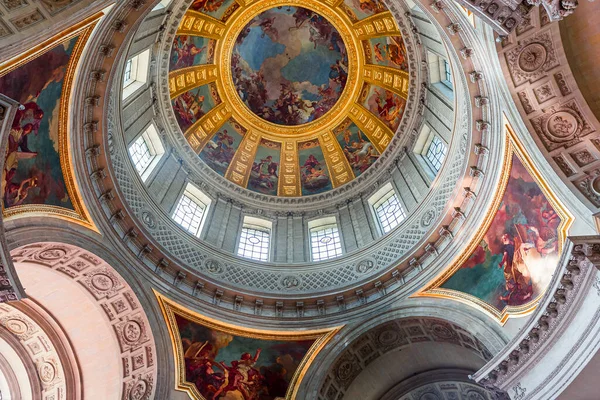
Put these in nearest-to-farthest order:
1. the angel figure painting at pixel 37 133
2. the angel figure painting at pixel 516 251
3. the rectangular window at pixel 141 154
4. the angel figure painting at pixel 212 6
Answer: the angel figure painting at pixel 37 133 < the angel figure painting at pixel 516 251 < the rectangular window at pixel 141 154 < the angel figure painting at pixel 212 6

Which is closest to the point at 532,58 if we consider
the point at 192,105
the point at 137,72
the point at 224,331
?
the point at 224,331

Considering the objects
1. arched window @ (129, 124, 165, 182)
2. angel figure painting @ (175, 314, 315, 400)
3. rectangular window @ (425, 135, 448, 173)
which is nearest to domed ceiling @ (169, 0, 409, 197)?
arched window @ (129, 124, 165, 182)

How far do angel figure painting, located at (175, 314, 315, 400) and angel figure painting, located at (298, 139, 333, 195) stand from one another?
33.2 feet

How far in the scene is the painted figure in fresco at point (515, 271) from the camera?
13.9m

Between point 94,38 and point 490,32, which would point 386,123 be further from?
point 94,38

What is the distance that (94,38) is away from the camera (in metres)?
12.7

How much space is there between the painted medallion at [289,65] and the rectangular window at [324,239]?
7.62 m

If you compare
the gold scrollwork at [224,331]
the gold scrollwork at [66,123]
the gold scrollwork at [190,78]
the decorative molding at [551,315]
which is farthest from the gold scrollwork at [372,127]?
the gold scrollwork at [66,123]

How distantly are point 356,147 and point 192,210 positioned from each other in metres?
9.83

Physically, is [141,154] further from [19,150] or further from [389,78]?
[389,78]

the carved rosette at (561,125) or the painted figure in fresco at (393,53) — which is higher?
→ the painted figure in fresco at (393,53)

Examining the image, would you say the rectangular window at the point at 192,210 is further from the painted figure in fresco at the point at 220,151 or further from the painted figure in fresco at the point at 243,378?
the painted figure in fresco at the point at 243,378

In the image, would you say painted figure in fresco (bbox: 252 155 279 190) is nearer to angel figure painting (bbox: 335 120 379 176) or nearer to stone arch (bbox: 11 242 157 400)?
angel figure painting (bbox: 335 120 379 176)

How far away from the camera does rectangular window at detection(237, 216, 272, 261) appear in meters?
21.2
